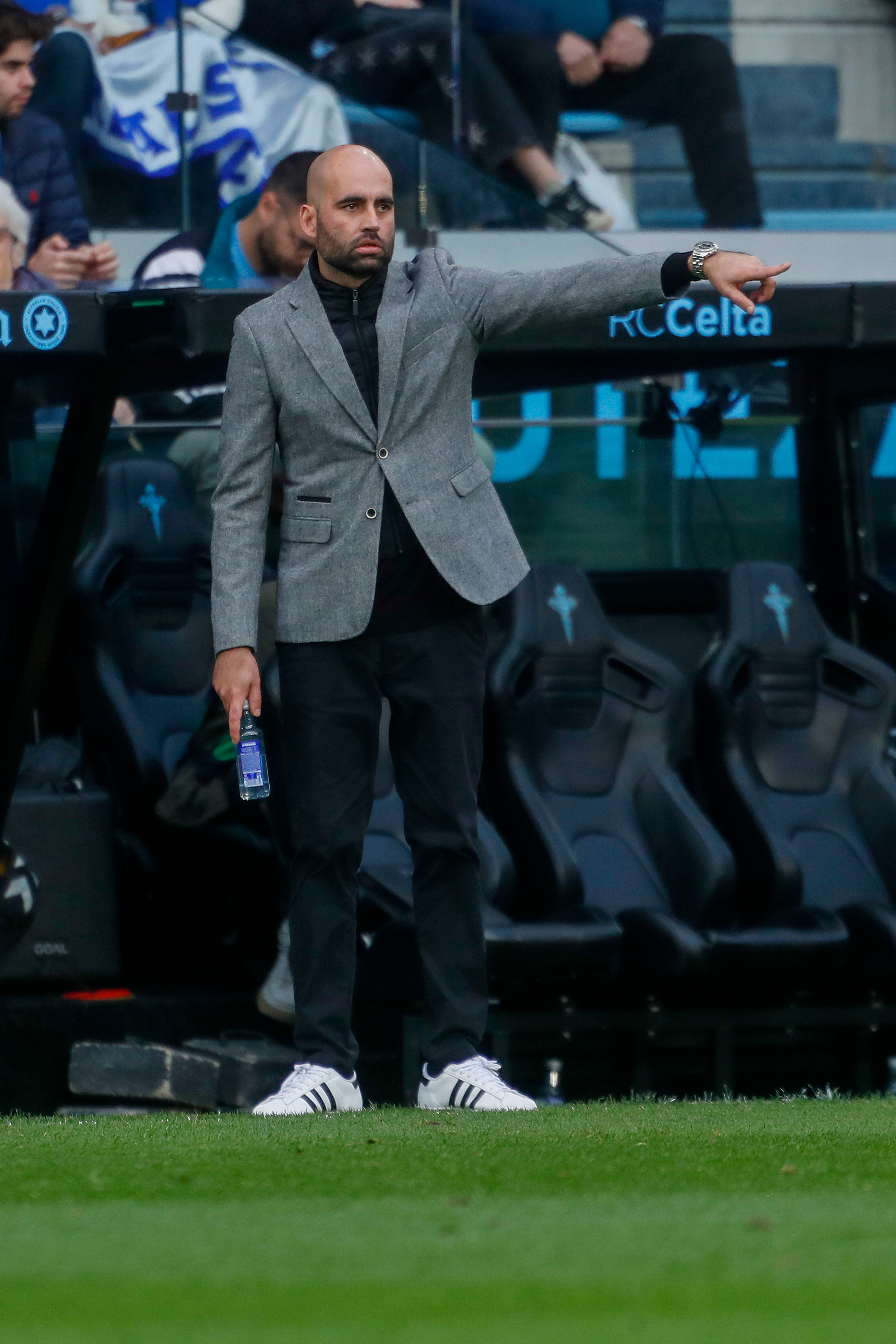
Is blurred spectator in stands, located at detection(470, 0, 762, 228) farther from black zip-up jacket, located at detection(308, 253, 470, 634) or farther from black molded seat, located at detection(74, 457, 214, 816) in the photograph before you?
black zip-up jacket, located at detection(308, 253, 470, 634)

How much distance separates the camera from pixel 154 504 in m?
6.79

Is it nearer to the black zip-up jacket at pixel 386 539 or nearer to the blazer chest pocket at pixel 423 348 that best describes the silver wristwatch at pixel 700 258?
the blazer chest pocket at pixel 423 348

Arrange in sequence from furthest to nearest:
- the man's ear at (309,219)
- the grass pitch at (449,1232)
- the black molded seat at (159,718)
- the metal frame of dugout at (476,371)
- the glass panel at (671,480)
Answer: the glass panel at (671,480)
the black molded seat at (159,718)
the metal frame of dugout at (476,371)
the man's ear at (309,219)
the grass pitch at (449,1232)

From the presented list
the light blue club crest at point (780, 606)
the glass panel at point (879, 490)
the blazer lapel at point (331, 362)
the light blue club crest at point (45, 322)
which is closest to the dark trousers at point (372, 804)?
the blazer lapel at point (331, 362)

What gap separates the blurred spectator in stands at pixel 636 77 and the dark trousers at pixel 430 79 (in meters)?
0.15

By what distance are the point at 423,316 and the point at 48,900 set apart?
2.16 meters

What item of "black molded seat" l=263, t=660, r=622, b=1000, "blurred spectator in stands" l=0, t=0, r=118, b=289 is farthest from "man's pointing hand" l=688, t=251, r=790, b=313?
"blurred spectator in stands" l=0, t=0, r=118, b=289

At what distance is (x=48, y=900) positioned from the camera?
5.60 m

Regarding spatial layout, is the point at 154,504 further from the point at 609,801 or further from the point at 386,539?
the point at 386,539

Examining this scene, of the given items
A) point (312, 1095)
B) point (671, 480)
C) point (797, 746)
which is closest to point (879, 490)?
point (671, 480)

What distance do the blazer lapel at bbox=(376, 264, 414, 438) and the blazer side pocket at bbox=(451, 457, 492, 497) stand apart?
171 mm

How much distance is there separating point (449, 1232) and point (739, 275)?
1.96 metres

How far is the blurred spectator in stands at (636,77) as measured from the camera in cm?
818

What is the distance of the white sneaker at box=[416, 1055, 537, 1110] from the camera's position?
13.6ft
